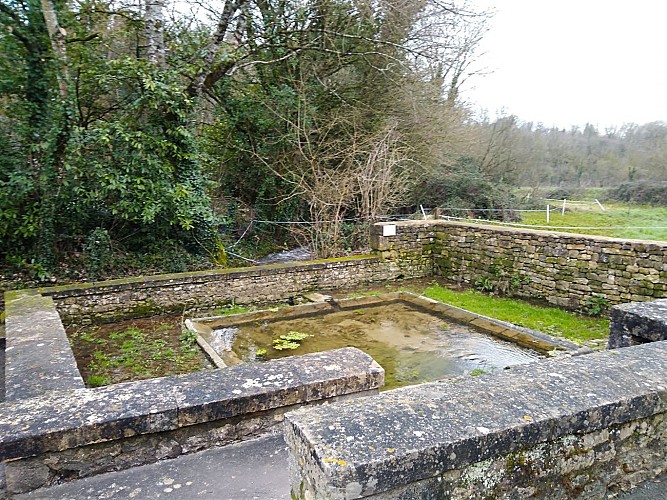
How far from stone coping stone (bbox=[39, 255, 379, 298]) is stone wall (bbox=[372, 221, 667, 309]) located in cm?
119

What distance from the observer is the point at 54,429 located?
6.92 feet

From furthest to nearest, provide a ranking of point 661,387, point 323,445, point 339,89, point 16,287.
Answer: point 339,89 < point 16,287 < point 661,387 < point 323,445

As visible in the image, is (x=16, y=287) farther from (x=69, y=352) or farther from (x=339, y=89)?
(x=339, y=89)

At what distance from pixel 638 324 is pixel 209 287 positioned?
6.66m

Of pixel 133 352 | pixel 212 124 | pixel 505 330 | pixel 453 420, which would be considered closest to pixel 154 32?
pixel 212 124

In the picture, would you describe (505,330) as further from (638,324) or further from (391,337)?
(638,324)

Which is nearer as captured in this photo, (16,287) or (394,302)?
(16,287)

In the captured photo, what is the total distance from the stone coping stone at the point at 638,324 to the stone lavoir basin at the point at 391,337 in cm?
239

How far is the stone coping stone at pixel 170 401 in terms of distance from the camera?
212 cm

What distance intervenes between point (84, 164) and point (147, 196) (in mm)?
1117

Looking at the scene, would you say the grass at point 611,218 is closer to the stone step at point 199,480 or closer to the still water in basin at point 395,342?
the still water in basin at point 395,342

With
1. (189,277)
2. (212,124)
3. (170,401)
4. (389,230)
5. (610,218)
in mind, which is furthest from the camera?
Answer: (610,218)

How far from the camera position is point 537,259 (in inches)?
317

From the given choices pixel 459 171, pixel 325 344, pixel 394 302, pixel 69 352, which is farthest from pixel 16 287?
pixel 459 171
